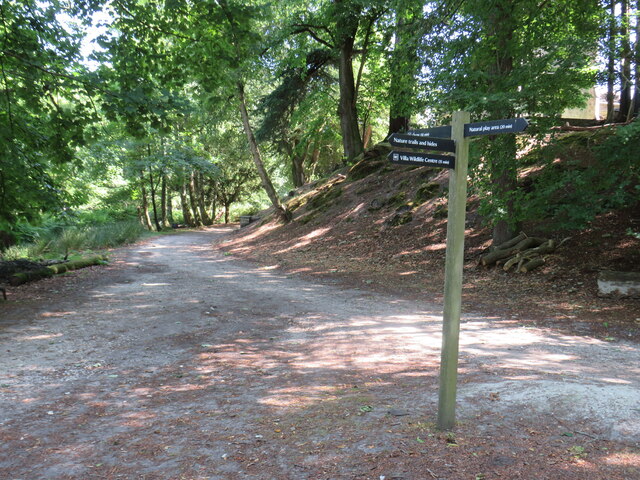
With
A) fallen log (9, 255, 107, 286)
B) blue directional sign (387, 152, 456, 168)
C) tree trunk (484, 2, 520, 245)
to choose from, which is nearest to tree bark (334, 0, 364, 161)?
tree trunk (484, 2, 520, 245)

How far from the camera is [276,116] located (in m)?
23.1

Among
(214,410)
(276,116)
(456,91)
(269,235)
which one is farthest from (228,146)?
(214,410)

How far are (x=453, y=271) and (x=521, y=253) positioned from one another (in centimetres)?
800

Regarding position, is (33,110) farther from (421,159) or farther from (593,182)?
(593,182)

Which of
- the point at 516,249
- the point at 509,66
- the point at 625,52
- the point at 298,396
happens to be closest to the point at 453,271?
the point at 298,396

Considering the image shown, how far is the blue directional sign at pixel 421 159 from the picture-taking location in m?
3.26

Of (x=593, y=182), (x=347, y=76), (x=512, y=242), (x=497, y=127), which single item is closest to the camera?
(x=497, y=127)

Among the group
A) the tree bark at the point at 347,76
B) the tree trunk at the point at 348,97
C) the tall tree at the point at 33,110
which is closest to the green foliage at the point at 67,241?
the tall tree at the point at 33,110

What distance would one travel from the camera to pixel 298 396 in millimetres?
4445

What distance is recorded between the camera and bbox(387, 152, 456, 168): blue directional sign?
3258 mm

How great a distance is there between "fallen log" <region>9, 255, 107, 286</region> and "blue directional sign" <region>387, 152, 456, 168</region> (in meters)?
10.9

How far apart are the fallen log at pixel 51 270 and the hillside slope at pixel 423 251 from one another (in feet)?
17.2

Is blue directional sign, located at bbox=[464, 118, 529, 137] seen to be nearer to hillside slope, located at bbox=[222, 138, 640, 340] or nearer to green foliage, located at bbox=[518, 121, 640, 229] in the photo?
hillside slope, located at bbox=[222, 138, 640, 340]

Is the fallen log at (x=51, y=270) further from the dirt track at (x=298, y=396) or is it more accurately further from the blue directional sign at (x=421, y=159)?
the blue directional sign at (x=421, y=159)
